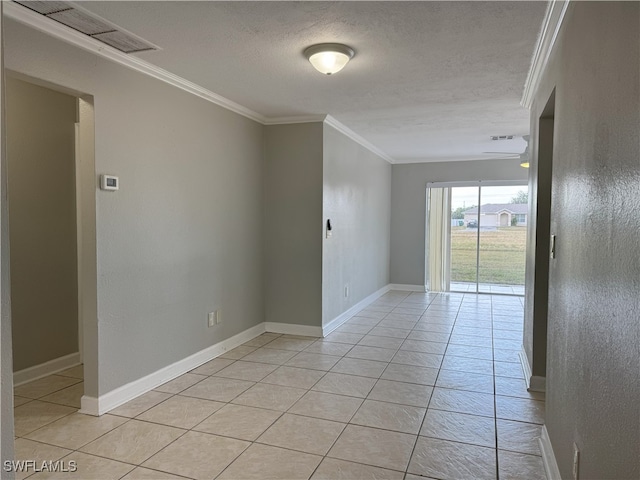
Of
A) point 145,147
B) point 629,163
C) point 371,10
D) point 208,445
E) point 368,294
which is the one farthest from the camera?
point 368,294

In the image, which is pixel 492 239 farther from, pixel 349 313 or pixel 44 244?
pixel 44 244

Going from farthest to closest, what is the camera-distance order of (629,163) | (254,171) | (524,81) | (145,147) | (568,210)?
(254,171)
(524,81)
(145,147)
(568,210)
(629,163)

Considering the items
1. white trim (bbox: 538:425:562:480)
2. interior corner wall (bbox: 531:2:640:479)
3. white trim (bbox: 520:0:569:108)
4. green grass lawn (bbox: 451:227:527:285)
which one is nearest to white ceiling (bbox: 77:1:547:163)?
white trim (bbox: 520:0:569:108)

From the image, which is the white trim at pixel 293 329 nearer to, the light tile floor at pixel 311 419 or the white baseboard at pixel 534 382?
the light tile floor at pixel 311 419

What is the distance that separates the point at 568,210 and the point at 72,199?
3760mm

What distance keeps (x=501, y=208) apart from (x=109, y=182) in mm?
6444

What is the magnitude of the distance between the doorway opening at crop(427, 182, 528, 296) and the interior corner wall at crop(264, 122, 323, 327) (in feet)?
12.2

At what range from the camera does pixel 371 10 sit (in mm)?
2236

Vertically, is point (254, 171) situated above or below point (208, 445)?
above

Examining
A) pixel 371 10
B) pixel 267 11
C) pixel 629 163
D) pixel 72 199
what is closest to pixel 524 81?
pixel 371 10

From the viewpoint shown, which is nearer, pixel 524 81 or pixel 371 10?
pixel 371 10

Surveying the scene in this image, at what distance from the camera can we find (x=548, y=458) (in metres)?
2.17

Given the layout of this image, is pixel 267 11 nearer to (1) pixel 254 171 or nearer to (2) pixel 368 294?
→ (1) pixel 254 171

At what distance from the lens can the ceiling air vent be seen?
2182mm
